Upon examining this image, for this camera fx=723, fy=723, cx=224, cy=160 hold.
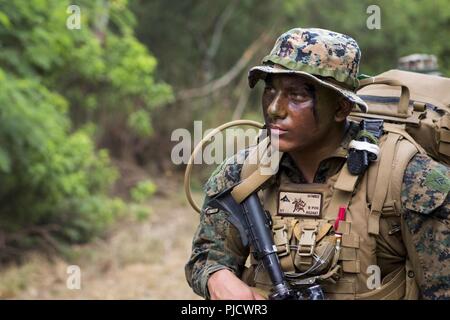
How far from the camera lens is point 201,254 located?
9.20ft

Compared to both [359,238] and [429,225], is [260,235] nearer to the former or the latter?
[359,238]

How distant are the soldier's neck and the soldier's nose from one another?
199 millimetres

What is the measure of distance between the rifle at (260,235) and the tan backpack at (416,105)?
0.57 m

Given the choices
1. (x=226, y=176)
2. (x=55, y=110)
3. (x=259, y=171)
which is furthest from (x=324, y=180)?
(x=55, y=110)

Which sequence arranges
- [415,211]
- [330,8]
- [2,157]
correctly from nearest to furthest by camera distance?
[415,211] → [2,157] → [330,8]

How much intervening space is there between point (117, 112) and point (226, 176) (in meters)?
8.96

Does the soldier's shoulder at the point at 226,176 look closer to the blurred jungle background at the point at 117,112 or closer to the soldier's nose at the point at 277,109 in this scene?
the soldier's nose at the point at 277,109

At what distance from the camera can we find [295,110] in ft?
8.48

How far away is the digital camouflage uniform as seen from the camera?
2.41 meters

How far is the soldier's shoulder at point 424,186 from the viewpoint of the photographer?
240cm

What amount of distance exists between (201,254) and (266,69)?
77cm

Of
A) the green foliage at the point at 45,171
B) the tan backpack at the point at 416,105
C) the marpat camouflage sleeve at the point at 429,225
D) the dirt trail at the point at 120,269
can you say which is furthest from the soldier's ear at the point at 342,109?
the dirt trail at the point at 120,269
